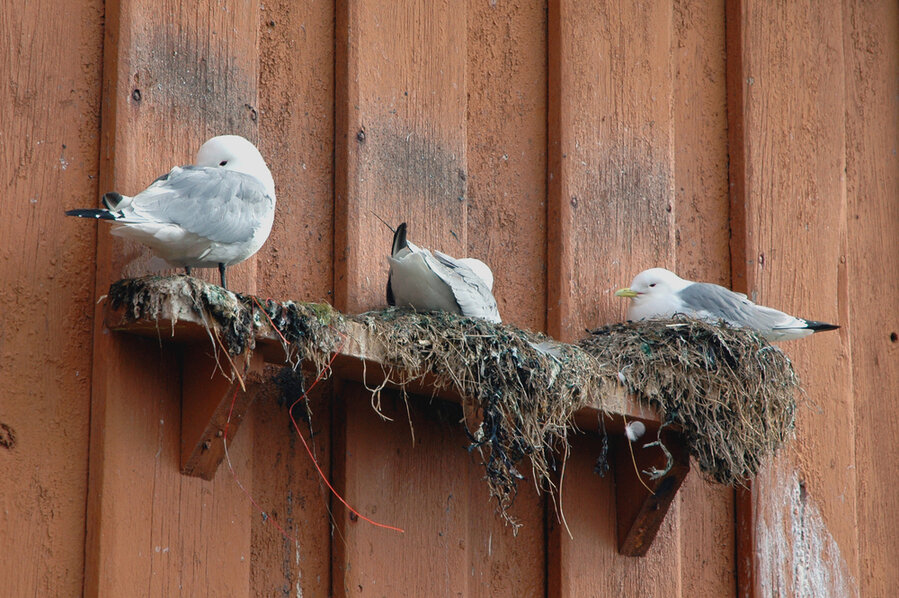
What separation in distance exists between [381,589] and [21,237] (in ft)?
4.48

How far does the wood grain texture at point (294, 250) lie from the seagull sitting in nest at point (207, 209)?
26 cm

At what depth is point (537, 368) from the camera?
3.32m

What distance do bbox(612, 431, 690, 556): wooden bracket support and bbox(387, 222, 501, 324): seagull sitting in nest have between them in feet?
2.23

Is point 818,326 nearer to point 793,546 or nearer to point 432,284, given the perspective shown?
point 793,546

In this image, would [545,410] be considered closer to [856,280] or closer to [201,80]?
[201,80]

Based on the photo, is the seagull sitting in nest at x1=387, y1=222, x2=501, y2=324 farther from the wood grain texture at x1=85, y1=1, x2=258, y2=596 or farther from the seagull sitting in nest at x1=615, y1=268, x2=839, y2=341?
the seagull sitting in nest at x1=615, y1=268, x2=839, y2=341

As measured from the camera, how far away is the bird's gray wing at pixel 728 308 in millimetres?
4238

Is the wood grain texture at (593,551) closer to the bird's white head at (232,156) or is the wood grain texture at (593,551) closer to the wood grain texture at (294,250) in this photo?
the wood grain texture at (294,250)

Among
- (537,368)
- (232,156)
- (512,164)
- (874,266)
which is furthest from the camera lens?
(874,266)

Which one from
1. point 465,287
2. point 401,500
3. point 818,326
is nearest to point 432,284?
point 465,287

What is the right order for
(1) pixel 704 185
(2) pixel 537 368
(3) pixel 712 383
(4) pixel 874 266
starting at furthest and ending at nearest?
1. (4) pixel 874 266
2. (1) pixel 704 185
3. (3) pixel 712 383
4. (2) pixel 537 368

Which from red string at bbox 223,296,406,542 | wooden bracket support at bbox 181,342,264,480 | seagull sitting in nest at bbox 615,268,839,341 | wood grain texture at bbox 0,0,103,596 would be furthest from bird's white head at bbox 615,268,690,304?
wood grain texture at bbox 0,0,103,596

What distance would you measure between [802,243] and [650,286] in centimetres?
86

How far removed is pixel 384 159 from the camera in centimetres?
372
